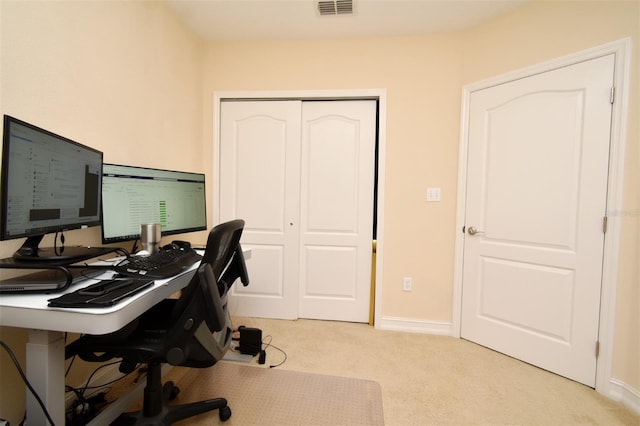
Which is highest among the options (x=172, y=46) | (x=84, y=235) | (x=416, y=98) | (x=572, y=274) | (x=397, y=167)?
(x=172, y=46)

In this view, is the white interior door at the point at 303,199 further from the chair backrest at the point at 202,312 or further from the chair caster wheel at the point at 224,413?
the chair backrest at the point at 202,312

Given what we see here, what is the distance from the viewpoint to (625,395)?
61.2 inches

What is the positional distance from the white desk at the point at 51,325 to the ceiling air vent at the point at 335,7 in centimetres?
217

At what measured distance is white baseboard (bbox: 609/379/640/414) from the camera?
1496 mm

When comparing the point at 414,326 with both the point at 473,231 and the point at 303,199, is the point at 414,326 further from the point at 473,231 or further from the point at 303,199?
the point at 303,199

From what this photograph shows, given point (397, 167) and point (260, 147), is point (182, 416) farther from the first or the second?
point (397, 167)

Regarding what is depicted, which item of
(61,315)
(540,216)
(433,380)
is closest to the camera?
(61,315)

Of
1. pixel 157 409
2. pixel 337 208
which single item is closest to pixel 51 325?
pixel 157 409

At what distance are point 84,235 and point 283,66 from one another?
78.6 inches

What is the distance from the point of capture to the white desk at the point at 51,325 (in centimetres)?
79

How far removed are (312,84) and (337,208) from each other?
114 centimetres

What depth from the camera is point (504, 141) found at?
2043 millimetres

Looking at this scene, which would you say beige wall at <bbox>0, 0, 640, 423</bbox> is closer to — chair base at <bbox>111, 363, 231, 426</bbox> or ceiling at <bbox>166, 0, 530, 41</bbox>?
ceiling at <bbox>166, 0, 530, 41</bbox>

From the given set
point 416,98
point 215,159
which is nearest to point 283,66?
point 215,159
